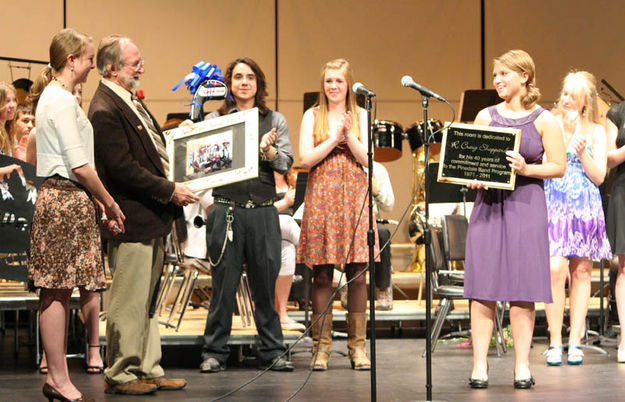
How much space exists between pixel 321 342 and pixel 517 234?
133cm

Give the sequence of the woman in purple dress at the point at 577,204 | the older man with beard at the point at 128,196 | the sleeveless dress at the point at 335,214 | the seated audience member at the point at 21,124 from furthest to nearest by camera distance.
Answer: the seated audience member at the point at 21,124 < the woman in purple dress at the point at 577,204 < the sleeveless dress at the point at 335,214 < the older man with beard at the point at 128,196

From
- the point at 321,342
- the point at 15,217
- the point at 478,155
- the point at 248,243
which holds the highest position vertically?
the point at 478,155

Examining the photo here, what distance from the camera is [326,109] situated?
485cm

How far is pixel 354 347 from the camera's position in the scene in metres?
4.82

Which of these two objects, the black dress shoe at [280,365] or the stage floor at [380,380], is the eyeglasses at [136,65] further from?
the black dress shoe at [280,365]

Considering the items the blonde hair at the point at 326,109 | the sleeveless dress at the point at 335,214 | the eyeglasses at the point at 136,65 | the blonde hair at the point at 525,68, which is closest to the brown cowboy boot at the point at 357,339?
the sleeveless dress at the point at 335,214

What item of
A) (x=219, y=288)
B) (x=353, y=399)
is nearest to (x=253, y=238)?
(x=219, y=288)

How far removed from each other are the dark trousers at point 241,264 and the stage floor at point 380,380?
0.85 ft

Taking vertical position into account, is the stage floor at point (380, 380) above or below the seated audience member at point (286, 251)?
below

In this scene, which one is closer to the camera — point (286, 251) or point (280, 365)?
point (280, 365)

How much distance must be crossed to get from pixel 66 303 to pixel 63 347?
188mm

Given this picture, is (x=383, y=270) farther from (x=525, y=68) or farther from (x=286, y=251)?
(x=525, y=68)

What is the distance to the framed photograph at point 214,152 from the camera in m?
4.21

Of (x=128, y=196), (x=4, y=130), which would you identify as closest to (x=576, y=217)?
(x=128, y=196)
